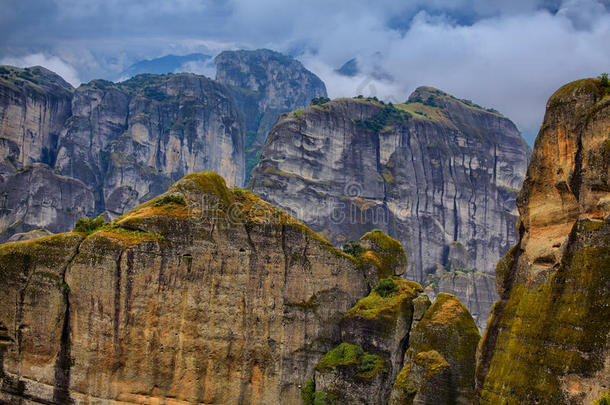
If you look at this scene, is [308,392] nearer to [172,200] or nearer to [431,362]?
[431,362]

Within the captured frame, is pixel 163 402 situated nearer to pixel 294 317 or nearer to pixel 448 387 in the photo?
pixel 294 317

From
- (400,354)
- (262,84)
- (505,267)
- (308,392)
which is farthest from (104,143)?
(505,267)

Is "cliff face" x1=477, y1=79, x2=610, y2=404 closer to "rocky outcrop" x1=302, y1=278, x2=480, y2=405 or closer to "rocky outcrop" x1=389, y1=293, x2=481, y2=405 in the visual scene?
"rocky outcrop" x1=389, y1=293, x2=481, y2=405

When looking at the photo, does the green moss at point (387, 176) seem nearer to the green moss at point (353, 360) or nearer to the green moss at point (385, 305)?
the green moss at point (385, 305)

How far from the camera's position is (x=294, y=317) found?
32.0 meters

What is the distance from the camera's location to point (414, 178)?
112 meters

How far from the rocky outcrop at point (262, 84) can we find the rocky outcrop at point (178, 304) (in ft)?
456

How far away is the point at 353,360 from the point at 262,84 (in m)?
160

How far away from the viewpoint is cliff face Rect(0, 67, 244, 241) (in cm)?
9650

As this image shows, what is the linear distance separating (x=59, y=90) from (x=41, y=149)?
16661mm

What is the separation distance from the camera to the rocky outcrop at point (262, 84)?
572 ft

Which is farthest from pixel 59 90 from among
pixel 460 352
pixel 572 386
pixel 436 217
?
pixel 572 386

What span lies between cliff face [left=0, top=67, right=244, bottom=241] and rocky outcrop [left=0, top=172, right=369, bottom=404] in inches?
2641

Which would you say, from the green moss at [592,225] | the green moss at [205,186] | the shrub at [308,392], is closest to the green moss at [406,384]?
the shrub at [308,392]
